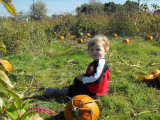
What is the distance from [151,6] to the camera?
259 inches

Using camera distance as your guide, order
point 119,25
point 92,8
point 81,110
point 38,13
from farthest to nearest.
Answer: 1. point 92,8
2. point 38,13
3. point 119,25
4. point 81,110

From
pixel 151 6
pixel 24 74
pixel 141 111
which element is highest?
pixel 151 6

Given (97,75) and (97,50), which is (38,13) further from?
(97,75)

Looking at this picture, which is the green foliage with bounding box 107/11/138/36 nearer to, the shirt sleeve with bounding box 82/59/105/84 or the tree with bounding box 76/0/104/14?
the tree with bounding box 76/0/104/14

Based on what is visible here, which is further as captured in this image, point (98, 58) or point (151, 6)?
point (151, 6)

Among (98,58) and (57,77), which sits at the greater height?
(98,58)

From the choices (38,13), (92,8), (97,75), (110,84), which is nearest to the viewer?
(97,75)

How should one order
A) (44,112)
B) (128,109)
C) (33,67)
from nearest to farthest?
(44,112), (128,109), (33,67)

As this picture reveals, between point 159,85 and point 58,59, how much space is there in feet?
9.22

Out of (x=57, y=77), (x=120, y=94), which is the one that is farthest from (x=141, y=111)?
(x=57, y=77)

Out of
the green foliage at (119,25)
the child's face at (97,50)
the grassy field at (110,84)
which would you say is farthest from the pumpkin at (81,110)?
the green foliage at (119,25)

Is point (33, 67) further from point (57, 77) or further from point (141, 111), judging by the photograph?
point (141, 111)

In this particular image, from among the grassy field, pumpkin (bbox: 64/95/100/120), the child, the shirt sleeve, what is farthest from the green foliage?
pumpkin (bbox: 64/95/100/120)

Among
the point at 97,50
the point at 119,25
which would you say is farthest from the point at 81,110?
the point at 119,25
